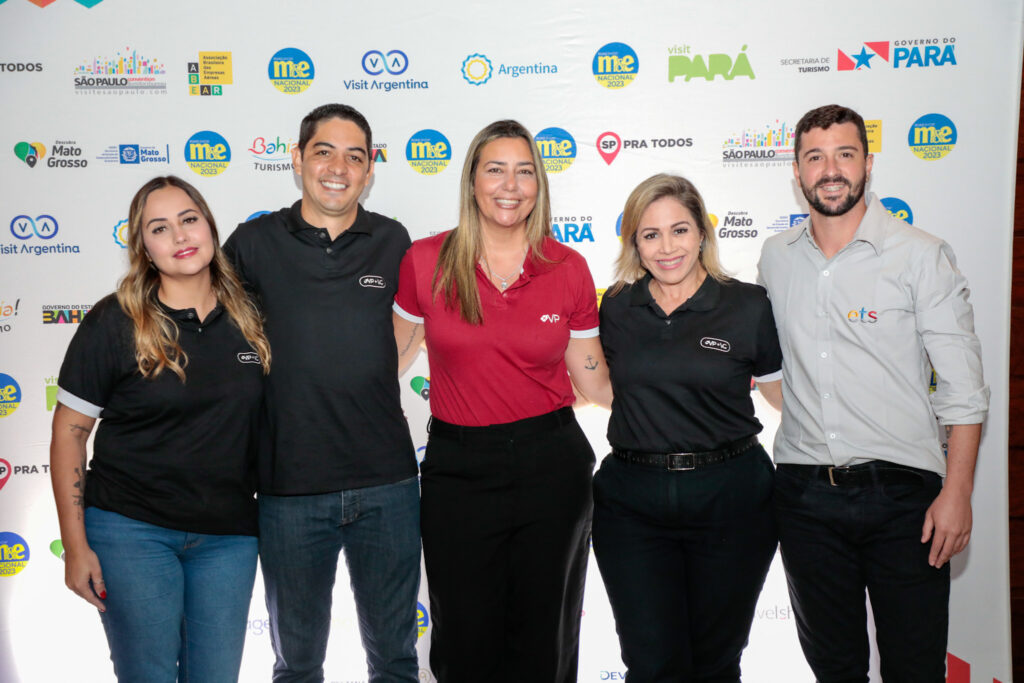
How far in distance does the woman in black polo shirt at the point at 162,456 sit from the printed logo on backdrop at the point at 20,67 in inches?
59.8

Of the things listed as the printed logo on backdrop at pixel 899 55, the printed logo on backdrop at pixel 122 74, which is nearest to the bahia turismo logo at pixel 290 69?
the printed logo on backdrop at pixel 122 74

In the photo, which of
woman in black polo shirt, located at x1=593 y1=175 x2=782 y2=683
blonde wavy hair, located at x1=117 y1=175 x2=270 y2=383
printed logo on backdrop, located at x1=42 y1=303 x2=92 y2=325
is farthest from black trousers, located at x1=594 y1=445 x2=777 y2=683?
printed logo on backdrop, located at x1=42 y1=303 x2=92 y2=325

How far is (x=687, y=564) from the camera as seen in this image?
6.10ft

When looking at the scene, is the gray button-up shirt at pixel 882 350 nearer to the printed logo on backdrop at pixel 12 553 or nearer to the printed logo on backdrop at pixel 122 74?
the printed logo on backdrop at pixel 122 74

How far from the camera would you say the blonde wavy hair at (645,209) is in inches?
75.5

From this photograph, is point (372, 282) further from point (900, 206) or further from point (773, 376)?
point (900, 206)

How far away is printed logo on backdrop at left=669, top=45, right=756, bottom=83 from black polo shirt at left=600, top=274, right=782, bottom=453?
1173 millimetres

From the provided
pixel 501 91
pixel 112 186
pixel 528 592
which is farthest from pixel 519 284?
pixel 112 186

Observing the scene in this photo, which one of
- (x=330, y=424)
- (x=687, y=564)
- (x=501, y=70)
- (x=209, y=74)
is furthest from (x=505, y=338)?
(x=209, y=74)

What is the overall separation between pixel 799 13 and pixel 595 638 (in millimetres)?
2650

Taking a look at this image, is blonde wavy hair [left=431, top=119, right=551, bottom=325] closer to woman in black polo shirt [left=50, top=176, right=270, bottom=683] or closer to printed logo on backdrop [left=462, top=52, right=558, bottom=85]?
woman in black polo shirt [left=50, top=176, right=270, bottom=683]

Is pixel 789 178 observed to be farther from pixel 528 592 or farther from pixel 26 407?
pixel 26 407

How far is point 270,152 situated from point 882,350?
231 centimetres

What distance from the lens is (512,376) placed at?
1.88 metres
